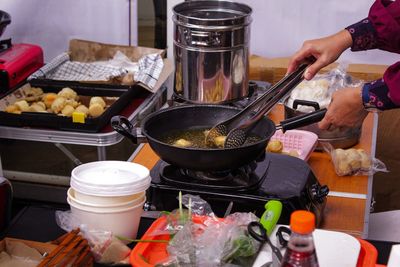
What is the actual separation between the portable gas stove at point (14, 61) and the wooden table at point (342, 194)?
0.71 meters

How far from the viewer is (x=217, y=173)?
137cm

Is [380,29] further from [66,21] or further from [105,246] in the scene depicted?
[66,21]

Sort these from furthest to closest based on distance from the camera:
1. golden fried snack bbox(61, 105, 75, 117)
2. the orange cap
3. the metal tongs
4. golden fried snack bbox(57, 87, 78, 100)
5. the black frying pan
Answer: golden fried snack bbox(57, 87, 78, 100) → golden fried snack bbox(61, 105, 75, 117) → the metal tongs → the black frying pan → the orange cap

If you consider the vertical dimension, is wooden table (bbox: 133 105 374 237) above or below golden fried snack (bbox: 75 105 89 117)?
below

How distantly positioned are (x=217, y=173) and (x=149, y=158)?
48 cm

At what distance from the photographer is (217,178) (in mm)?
1368

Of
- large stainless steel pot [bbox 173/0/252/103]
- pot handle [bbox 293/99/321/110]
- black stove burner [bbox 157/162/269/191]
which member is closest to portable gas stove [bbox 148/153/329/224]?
black stove burner [bbox 157/162/269/191]

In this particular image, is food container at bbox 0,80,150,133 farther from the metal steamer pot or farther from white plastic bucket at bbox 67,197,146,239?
white plastic bucket at bbox 67,197,146,239

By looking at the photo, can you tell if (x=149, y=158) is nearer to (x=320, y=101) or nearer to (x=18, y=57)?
(x=320, y=101)

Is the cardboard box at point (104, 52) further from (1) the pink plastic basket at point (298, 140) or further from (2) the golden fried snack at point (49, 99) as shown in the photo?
(1) the pink plastic basket at point (298, 140)

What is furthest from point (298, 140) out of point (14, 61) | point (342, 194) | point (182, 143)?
point (14, 61)

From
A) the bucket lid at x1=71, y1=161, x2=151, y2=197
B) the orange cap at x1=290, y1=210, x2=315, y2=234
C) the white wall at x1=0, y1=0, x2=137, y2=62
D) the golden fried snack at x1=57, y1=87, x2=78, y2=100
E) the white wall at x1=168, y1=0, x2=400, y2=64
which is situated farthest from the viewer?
the white wall at x1=0, y1=0, x2=137, y2=62

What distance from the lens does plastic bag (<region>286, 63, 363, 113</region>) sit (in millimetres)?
1947

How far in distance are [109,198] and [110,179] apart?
43 millimetres
